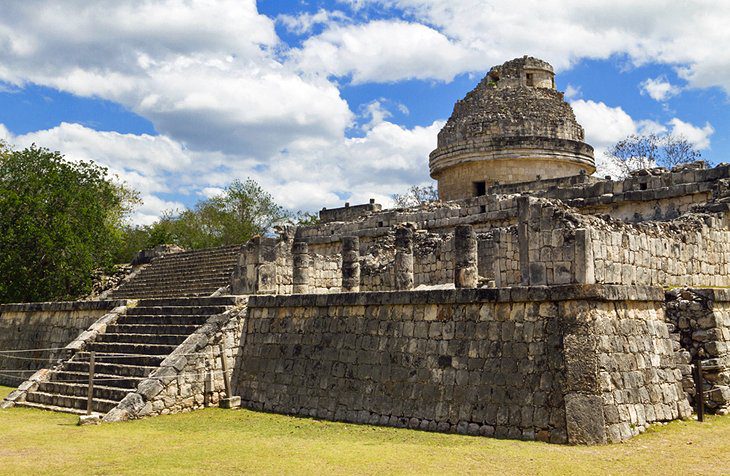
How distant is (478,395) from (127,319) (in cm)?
833

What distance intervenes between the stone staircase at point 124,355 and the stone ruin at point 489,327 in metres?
0.06

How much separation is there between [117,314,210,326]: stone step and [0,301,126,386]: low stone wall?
741 mm

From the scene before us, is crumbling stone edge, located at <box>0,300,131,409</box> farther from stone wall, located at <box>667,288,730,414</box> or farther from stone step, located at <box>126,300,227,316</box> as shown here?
stone wall, located at <box>667,288,730,414</box>

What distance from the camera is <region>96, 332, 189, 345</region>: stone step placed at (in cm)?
1315

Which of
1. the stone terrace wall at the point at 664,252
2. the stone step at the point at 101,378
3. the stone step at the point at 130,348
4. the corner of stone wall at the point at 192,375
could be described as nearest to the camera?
the stone terrace wall at the point at 664,252

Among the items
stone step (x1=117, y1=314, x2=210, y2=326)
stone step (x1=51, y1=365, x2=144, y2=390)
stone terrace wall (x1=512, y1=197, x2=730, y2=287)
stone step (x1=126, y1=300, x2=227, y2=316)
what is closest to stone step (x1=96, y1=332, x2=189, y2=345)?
stone step (x1=117, y1=314, x2=210, y2=326)

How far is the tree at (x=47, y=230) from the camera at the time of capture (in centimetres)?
2369

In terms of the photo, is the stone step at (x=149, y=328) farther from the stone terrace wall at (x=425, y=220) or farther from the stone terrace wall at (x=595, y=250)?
the stone terrace wall at (x=425, y=220)

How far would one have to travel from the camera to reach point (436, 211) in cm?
1992

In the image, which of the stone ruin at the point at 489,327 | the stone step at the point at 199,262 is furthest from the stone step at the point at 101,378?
the stone step at the point at 199,262

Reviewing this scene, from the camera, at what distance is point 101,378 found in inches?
501

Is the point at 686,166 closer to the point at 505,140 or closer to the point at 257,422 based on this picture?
the point at 505,140

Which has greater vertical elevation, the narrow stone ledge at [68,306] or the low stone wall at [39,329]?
the narrow stone ledge at [68,306]

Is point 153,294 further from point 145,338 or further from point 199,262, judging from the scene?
point 145,338
